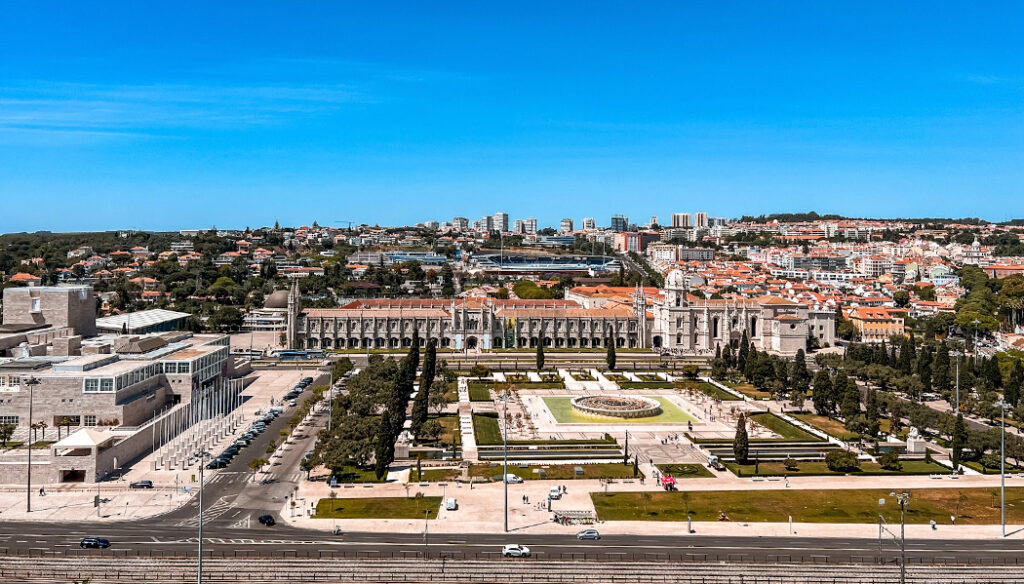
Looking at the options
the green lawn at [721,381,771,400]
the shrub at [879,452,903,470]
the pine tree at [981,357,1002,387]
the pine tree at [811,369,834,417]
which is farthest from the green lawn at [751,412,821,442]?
the pine tree at [981,357,1002,387]

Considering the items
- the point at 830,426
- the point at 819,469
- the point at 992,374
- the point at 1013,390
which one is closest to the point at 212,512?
the point at 819,469

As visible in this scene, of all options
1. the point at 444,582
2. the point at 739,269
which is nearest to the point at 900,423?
the point at 444,582

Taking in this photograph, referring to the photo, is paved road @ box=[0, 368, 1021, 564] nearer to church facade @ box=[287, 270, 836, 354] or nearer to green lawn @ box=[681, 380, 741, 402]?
green lawn @ box=[681, 380, 741, 402]

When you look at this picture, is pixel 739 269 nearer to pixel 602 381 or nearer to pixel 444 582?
pixel 602 381

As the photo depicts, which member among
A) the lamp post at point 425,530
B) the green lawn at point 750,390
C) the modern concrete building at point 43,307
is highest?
the modern concrete building at point 43,307

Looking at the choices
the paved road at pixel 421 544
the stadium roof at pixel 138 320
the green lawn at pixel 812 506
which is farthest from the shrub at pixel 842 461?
the stadium roof at pixel 138 320

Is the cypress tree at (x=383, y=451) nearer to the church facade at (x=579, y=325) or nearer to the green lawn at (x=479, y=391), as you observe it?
the green lawn at (x=479, y=391)
